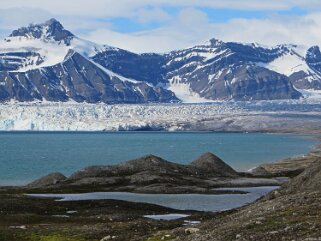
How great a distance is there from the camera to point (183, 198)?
80.9m

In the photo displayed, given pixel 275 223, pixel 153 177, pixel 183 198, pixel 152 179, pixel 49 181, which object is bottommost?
pixel 183 198

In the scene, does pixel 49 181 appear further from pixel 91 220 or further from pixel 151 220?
pixel 151 220

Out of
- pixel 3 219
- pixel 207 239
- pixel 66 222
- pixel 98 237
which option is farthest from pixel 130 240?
pixel 3 219

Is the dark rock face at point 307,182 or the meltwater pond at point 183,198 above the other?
the dark rock face at point 307,182

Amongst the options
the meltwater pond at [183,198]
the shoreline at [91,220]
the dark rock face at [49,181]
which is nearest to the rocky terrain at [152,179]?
the dark rock face at [49,181]

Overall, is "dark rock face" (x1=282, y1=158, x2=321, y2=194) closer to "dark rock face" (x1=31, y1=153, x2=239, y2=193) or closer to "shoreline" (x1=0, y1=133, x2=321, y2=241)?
"shoreline" (x1=0, y1=133, x2=321, y2=241)

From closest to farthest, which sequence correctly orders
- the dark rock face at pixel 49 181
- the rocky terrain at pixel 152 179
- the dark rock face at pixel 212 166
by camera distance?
the rocky terrain at pixel 152 179 < the dark rock face at pixel 49 181 < the dark rock face at pixel 212 166

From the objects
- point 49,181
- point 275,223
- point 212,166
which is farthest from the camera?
point 212,166

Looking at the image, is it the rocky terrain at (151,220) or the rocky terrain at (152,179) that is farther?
the rocky terrain at (152,179)

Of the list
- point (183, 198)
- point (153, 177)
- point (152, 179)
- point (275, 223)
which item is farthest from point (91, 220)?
point (153, 177)

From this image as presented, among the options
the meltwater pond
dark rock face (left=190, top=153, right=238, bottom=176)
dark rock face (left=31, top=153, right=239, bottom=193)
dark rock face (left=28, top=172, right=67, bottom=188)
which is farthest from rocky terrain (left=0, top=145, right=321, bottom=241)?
dark rock face (left=190, top=153, right=238, bottom=176)

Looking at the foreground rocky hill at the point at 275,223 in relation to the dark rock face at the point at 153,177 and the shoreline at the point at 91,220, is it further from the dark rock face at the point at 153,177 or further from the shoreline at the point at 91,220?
the dark rock face at the point at 153,177

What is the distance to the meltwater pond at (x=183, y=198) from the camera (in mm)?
72812

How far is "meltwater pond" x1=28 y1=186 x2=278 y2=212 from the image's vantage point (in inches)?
2867
